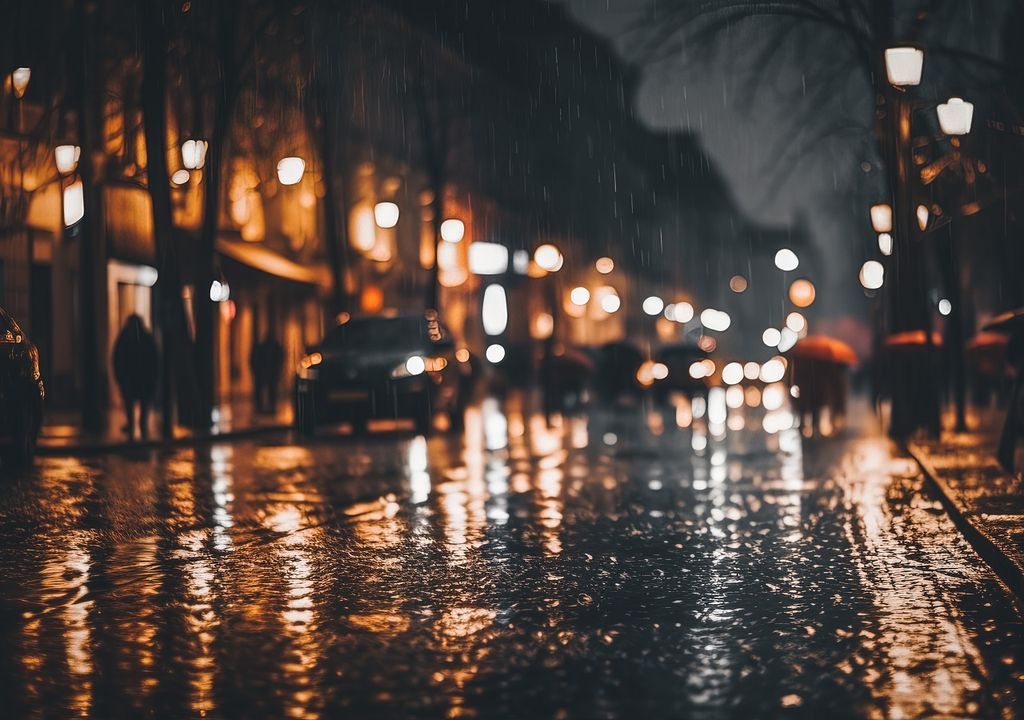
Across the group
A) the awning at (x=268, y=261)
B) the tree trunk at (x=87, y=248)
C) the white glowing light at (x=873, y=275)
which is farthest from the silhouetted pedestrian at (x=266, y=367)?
the white glowing light at (x=873, y=275)

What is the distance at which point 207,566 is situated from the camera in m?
9.26

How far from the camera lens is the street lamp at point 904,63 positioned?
1834 centimetres

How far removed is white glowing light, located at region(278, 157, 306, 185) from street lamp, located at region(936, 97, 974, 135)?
14.6 meters

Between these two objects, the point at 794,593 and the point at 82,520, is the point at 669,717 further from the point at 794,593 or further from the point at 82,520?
the point at 82,520

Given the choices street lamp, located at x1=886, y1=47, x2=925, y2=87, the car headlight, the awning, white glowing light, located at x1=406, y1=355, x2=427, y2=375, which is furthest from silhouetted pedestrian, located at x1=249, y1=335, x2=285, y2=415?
street lamp, located at x1=886, y1=47, x2=925, y2=87

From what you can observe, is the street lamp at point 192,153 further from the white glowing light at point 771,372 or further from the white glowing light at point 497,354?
the white glowing light at point 497,354

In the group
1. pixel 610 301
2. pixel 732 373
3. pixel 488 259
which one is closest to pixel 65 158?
pixel 732 373

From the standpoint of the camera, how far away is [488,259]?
7025 centimetres

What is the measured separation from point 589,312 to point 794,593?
275ft

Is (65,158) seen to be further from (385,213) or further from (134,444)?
(385,213)

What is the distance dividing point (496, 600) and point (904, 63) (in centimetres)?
1216

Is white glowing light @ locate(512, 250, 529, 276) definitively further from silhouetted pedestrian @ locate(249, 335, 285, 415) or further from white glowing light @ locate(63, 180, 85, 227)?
white glowing light @ locate(63, 180, 85, 227)

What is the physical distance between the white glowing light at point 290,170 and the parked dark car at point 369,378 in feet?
24.3

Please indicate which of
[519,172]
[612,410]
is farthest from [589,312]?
[612,410]
